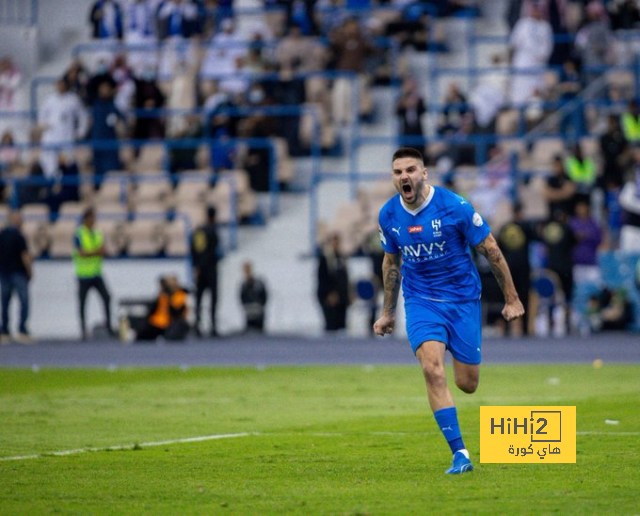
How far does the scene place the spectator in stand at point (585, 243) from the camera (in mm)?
28969

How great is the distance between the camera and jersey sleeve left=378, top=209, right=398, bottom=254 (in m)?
11.2

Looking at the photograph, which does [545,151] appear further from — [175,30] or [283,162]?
[175,30]

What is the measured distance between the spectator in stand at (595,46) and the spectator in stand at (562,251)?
15.6 feet

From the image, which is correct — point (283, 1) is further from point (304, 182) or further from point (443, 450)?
point (443, 450)

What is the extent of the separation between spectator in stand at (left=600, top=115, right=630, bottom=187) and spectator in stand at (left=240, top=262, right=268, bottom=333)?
23.3 feet

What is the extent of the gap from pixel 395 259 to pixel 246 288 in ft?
60.5

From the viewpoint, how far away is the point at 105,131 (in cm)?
3478

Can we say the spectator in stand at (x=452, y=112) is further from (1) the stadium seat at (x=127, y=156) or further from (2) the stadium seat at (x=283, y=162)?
(1) the stadium seat at (x=127, y=156)

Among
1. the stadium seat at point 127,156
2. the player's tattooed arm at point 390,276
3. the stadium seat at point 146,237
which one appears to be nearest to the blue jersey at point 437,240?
the player's tattooed arm at point 390,276

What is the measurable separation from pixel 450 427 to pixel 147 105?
25.4 m

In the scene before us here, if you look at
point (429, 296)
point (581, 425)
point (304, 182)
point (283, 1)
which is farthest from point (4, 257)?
point (429, 296)

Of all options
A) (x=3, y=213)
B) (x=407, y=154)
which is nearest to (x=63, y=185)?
(x=3, y=213)

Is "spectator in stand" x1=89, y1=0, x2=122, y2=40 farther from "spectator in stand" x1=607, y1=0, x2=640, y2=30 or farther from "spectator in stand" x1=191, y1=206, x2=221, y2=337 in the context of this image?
"spectator in stand" x1=607, y1=0, x2=640, y2=30

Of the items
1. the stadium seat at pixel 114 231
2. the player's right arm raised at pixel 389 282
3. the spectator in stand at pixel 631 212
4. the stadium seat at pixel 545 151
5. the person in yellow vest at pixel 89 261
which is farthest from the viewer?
the stadium seat at pixel 114 231
